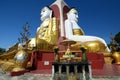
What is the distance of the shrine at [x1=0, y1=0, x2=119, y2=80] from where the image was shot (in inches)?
278

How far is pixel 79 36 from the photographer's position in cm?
1352

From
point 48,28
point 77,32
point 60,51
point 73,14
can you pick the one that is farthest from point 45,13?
point 60,51

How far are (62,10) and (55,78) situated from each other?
935cm

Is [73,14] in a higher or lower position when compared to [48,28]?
higher

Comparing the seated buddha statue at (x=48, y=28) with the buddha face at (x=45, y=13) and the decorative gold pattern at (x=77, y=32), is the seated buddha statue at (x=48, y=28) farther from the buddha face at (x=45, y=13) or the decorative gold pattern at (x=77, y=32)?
the decorative gold pattern at (x=77, y=32)

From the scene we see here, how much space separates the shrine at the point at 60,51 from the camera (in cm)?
707

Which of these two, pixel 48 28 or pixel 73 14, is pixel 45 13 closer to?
pixel 48 28

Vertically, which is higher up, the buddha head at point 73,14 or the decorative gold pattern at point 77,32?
the buddha head at point 73,14

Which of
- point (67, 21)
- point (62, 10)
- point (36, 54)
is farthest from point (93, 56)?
point (62, 10)

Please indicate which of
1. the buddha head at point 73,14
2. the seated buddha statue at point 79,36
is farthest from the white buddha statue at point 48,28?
the buddha head at point 73,14

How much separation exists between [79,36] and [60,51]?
333 centimetres

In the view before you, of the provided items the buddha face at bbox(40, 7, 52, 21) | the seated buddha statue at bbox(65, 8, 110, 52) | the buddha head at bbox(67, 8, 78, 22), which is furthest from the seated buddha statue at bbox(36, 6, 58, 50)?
the buddha head at bbox(67, 8, 78, 22)

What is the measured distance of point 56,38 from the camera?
538 inches

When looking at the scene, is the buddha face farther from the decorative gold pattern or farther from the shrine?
the decorative gold pattern
